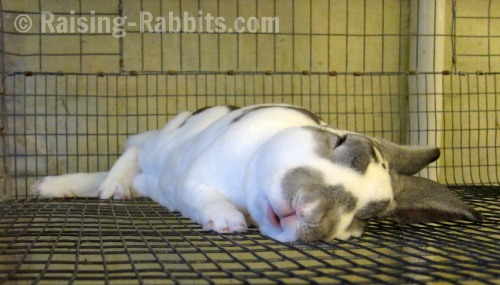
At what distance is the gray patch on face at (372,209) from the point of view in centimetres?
185

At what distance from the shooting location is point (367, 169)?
1889mm

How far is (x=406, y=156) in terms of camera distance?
81.4 inches

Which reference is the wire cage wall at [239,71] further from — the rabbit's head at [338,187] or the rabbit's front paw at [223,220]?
the rabbit's front paw at [223,220]

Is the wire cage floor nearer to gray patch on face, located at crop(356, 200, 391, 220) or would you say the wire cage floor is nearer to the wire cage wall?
gray patch on face, located at crop(356, 200, 391, 220)

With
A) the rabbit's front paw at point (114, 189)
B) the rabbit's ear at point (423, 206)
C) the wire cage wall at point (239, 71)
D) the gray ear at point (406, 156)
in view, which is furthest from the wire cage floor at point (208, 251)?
the wire cage wall at point (239, 71)

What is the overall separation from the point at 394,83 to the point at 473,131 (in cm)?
60

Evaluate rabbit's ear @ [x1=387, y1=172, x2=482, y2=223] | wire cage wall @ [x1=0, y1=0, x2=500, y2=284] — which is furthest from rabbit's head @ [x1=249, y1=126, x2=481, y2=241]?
wire cage wall @ [x1=0, y1=0, x2=500, y2=284]

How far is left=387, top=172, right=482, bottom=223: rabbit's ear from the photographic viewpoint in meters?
2.00

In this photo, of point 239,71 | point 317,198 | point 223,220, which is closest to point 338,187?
point 317,198

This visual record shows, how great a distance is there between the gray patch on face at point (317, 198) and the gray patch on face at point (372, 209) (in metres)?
0.05

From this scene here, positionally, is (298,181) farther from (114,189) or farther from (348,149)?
(114,189)

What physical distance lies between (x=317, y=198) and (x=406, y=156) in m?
0.48

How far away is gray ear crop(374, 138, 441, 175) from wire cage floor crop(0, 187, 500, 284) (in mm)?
183

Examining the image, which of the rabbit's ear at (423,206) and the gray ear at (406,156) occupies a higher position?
the gray ear at (406,156)
